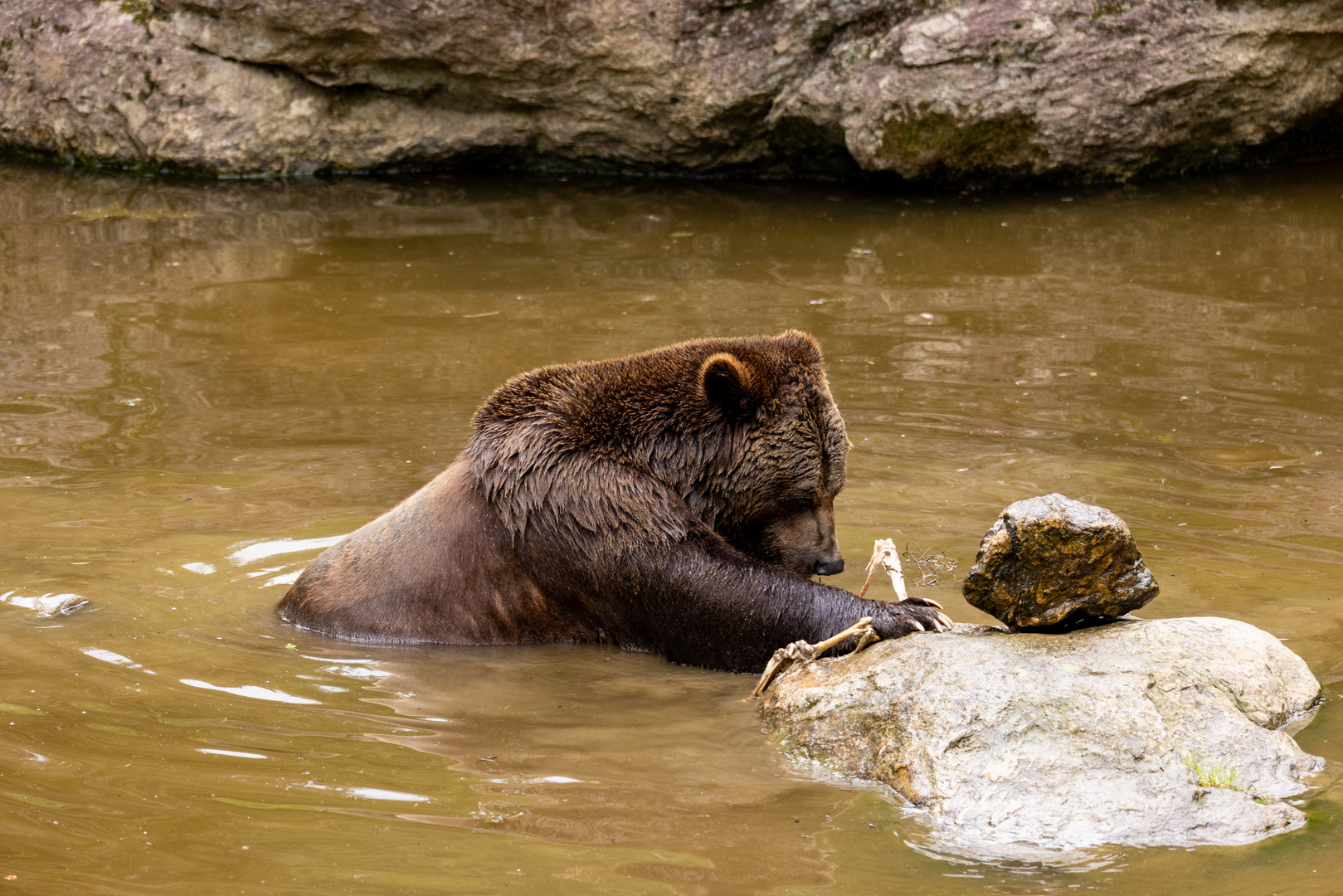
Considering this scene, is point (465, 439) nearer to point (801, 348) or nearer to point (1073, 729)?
point (801, 348)

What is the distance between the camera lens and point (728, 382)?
6.13m

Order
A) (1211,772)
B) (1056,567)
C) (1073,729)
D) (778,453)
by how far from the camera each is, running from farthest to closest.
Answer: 1. (778,453)
2. (1056,567)
3. (1073,729)
4. (1211,772)

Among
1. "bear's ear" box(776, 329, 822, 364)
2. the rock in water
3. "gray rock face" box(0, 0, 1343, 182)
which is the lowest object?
the rock in water

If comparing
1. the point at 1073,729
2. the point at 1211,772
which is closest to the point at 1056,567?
the point at 1073,729

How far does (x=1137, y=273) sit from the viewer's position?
12242mm

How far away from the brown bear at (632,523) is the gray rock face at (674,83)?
8418mm

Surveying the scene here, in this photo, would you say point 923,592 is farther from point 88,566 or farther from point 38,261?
point 38,261

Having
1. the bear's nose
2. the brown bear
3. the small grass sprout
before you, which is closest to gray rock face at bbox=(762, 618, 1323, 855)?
the small grass sprout

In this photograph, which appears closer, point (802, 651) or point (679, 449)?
point (802, 651)

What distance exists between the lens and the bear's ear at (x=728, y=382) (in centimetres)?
608

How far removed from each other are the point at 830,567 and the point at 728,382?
1.01m

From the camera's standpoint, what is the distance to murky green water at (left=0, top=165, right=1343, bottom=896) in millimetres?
4316

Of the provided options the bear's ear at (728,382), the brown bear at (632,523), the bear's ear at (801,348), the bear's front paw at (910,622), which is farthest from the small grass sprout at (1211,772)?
the bear's ear at (801,348)

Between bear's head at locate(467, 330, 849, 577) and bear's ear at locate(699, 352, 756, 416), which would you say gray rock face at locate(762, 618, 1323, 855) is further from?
bear's ear at locate(699, 352, 756, 416)
